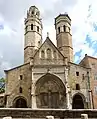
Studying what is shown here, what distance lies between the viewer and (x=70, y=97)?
122 ft

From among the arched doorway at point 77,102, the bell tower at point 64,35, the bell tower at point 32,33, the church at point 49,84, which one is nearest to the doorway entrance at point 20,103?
the church at point 49,84

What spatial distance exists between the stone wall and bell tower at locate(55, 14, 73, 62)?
119ft

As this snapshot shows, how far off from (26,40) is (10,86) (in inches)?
508

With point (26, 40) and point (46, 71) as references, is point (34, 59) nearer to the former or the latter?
point (46, 71)

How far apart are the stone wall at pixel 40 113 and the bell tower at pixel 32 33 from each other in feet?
116

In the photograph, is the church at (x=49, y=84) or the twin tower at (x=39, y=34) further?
the twin tower at (x=39, y=34)

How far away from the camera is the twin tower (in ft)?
155

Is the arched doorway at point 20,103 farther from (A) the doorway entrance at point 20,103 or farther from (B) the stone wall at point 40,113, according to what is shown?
(B) the stone wall at point 40,113

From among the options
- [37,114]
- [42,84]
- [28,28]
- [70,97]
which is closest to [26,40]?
[28,28]

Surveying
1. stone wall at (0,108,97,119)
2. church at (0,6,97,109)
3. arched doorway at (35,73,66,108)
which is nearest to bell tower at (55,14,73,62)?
church at (0,6,97,109)

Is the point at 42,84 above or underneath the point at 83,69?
underneath

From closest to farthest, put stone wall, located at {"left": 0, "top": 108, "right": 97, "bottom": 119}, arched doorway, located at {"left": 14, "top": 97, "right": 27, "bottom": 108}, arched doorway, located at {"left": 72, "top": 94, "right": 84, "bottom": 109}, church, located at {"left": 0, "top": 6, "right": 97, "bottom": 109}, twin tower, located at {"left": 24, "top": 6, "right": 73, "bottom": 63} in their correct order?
stone wall, located at {"left": 0, "top": 108, "right": 97, "bottom": 119}
church, located at {"left": 0, "top": 6, "right": 97, "bottom": 109}
arched doorway, located at {"left": 14, "top": 97, "right": 27, "bottom": 108}
arched doorway, located at {"left": 72, "top": 94, "right": 84, "bottom": 109}
twin tower, located at {"left": 24, "top": 6, "right": 73, "bottom": 63}

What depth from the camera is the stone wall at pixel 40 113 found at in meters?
9.88

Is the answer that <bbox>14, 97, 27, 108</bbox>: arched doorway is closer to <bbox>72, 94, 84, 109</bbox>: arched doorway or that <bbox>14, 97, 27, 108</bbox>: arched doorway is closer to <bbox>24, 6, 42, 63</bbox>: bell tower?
<bbox>72, 94, 84, 109</bbox>: arched doorway
